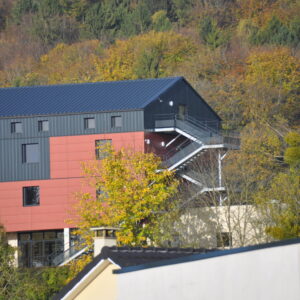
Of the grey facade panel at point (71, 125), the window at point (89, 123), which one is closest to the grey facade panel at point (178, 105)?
the grey facade panel at point (71, 125)

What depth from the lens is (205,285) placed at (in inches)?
903

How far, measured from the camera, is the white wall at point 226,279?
2109 centimetres

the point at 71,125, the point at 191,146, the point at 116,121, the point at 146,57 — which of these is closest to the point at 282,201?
the point at 191,146

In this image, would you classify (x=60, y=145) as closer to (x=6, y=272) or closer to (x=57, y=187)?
(x=57, y=187)

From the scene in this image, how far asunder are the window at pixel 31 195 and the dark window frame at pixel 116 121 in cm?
672

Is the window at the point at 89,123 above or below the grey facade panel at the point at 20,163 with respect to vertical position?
above

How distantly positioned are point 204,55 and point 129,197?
55073mm

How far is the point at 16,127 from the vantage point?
235 feet

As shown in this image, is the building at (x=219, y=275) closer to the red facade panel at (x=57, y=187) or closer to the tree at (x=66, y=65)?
the red facade panel at (x=57, y=187)

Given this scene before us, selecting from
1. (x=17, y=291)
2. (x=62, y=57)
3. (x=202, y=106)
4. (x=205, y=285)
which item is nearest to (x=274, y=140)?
(x=202, y=106)

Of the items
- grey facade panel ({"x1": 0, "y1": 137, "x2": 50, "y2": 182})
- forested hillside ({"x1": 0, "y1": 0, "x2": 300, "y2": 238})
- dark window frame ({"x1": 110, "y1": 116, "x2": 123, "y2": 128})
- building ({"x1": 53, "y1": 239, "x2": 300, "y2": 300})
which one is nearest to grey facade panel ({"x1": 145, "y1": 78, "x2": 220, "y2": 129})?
dark window frame ({"x1": 110, "y1": 116, "x2": 123, "y2": 128})

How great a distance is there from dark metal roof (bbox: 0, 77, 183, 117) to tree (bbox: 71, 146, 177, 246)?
233 inches

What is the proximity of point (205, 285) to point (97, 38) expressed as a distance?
425ft

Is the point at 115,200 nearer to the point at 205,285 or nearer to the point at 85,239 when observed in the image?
the point at 85,239
